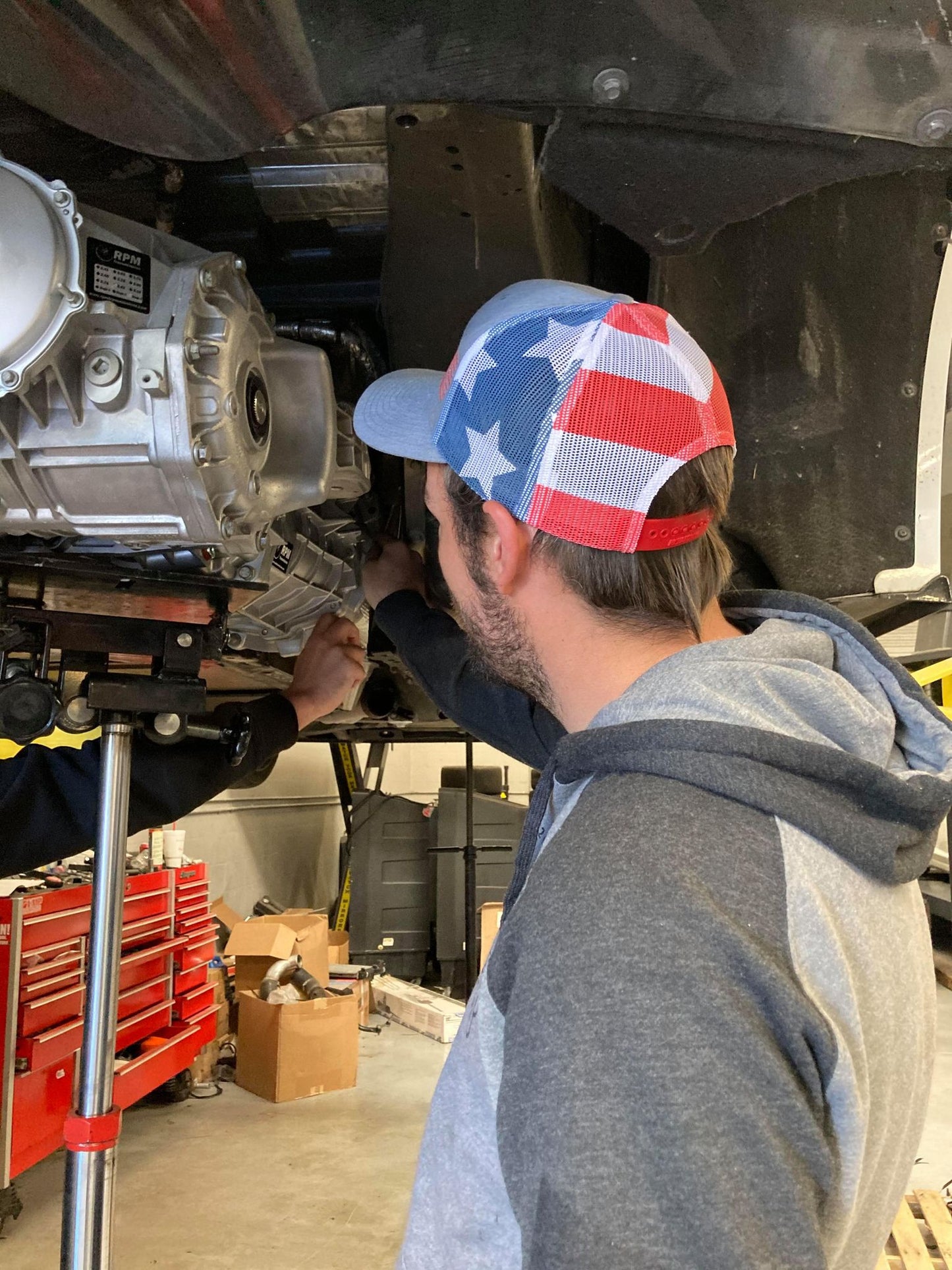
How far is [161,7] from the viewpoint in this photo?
89 centimetres

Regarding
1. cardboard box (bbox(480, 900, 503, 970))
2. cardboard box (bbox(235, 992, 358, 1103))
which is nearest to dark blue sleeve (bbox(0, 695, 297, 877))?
cardboard box (bbox(235, 992, 358, 1103))

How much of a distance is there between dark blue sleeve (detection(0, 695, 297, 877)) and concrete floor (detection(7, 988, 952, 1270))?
7.90ft

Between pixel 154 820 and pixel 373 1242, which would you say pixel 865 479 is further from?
pixel 373 1242

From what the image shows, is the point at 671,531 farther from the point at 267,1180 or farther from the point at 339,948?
the point at 339,948

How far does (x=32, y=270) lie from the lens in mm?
956

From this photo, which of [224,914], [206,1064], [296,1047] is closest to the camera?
[296,1047]

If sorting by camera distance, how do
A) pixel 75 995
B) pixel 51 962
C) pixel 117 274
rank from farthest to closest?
pixel 75 995 < pixel 51 962 < pixel 117 274

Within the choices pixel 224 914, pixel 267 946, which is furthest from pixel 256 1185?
pixel 224 914

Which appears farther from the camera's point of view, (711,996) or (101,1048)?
(101,1048)

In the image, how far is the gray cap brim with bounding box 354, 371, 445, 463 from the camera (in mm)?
1090

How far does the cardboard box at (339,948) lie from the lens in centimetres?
634

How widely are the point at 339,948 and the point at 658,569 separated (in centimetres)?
612

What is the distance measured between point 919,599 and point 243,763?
1159 mm

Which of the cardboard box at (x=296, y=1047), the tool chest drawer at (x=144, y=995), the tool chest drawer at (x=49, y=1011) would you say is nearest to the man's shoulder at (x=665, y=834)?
the tool chest drawer at (x=49, y=1011)
